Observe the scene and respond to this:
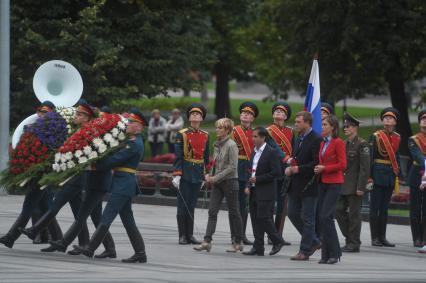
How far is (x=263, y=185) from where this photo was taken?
16.0 metres

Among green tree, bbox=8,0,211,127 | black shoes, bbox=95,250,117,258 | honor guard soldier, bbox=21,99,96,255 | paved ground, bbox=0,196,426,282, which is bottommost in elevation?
paved ground, bbox=0,196,426,282

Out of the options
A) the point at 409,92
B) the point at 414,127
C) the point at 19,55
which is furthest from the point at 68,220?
the point at 409,92

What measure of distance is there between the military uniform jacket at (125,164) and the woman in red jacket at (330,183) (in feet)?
7.34

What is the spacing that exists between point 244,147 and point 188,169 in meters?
0.87

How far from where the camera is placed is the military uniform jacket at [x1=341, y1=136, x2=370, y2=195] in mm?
17203

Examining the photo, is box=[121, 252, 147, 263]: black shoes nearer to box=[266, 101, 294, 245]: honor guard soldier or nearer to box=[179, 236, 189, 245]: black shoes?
box=[179, 236, 189, 245]: black shoes

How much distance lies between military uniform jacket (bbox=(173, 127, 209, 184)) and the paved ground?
3.31 ft

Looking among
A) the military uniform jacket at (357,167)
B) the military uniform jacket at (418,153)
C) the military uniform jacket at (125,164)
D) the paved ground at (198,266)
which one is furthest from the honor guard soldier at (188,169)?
the military uniform jacket at (418,153)

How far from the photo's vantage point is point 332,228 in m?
15.3

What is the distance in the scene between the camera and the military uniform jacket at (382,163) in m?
18.1

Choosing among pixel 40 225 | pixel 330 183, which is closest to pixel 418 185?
pixel 330 183

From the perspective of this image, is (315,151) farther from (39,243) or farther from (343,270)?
(39,243)

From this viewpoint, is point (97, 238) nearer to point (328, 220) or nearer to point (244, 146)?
point (328, 220)

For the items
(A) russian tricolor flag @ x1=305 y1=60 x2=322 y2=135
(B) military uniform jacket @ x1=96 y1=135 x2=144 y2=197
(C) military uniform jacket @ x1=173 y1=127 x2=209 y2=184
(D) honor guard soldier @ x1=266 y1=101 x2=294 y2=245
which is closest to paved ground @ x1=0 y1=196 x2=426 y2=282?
(D) honor guard soldier @ x1=266 y1=101 x2=294 y2=245
